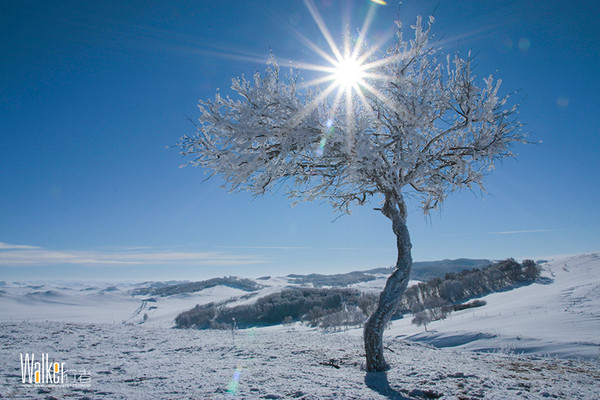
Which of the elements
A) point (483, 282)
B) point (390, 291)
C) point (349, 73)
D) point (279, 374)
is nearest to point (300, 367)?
point (279, 374)

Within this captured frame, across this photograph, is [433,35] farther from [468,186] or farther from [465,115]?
[468,186]

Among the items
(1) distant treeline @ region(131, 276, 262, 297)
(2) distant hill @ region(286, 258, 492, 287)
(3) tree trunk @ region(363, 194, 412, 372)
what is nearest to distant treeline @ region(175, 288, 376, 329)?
(2) distant hill @ region(286, 258, 492, 287)

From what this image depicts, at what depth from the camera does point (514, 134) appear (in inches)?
244

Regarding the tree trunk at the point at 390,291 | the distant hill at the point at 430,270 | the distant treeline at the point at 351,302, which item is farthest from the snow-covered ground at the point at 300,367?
the distant hill at the point at 430,270

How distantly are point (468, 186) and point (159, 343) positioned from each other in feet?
28.5

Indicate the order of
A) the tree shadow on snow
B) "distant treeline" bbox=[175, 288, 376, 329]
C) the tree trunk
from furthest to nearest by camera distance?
"distant treeline" bbox=[175, 288, 376, 329] → the tree trunk → the tree shadow on snow

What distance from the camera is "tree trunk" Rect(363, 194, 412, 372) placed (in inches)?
203

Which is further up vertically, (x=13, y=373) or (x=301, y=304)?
(x=13, y=373)

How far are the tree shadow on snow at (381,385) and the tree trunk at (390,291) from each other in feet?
1.35

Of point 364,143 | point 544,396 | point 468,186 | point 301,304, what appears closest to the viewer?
point 544,396

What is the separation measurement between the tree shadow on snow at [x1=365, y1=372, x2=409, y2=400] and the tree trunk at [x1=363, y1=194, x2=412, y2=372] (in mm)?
410

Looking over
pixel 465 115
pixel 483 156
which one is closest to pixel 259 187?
pixel 465 115

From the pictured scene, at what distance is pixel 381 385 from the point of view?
404cm

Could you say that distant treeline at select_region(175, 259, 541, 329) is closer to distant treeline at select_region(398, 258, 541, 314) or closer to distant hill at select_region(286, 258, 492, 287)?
distant treeline at select_region(398, 258, 541, 314)
